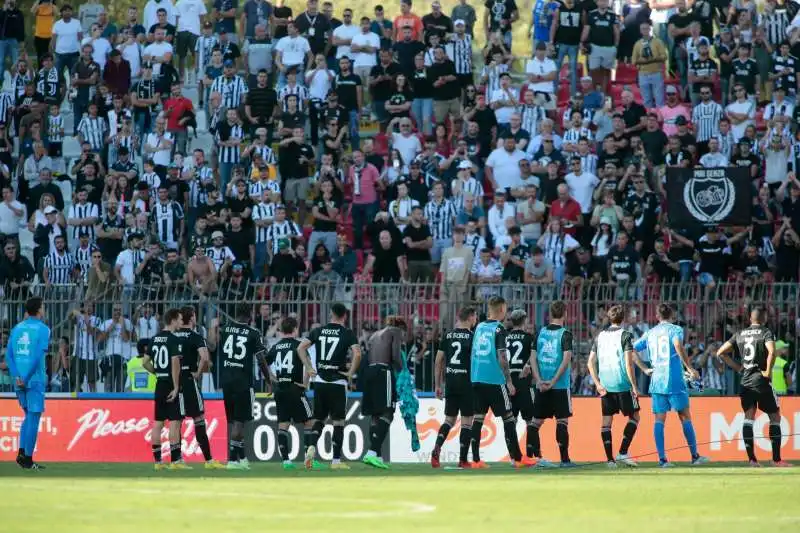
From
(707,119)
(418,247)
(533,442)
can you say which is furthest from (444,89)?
(533,442)

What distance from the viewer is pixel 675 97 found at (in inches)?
1134

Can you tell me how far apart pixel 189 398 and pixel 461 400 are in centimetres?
329

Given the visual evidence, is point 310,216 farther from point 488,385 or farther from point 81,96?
point 488,385

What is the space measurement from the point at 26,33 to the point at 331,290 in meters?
14.1

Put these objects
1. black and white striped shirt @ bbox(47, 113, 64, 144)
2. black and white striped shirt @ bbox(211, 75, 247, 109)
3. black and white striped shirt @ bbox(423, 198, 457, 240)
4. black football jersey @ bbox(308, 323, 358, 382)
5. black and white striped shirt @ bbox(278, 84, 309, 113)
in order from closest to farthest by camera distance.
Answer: black football jersey @ bbox(308, 323, 358, 382) < black and white striped shirt @ bbox(423, 198, 457, 240) < black and white striped shirt @ bbox(278, 84, 309, 113) < black and white striped shirt @ bbox(211, 75, 247, 109) < black and white striped shirt @ bbox(47, 113, 64, 144)

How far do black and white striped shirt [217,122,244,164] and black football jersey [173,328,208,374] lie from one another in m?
9.61

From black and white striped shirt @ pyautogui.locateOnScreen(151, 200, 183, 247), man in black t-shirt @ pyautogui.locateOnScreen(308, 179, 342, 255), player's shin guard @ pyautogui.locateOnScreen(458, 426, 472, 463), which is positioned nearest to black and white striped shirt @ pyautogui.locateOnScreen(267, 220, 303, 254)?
man in black t-shirt @ pyautogui.locateOnScreen(308, 179, 342, 255)

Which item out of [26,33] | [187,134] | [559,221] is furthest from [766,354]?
[26,33]

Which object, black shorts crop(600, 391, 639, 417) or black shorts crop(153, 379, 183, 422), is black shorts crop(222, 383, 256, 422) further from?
black shorts crop(600, 391, 639, 417)

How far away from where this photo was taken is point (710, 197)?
2545 cm

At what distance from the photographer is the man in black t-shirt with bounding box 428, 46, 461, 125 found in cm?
2956

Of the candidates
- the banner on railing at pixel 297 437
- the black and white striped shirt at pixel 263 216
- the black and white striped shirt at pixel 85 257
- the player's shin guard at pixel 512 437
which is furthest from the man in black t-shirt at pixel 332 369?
the black and white striped shirt at pixel 85 257

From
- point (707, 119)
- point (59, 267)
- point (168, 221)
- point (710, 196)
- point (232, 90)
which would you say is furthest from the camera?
point (232, 90)

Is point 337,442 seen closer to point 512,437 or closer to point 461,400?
point 461,400
